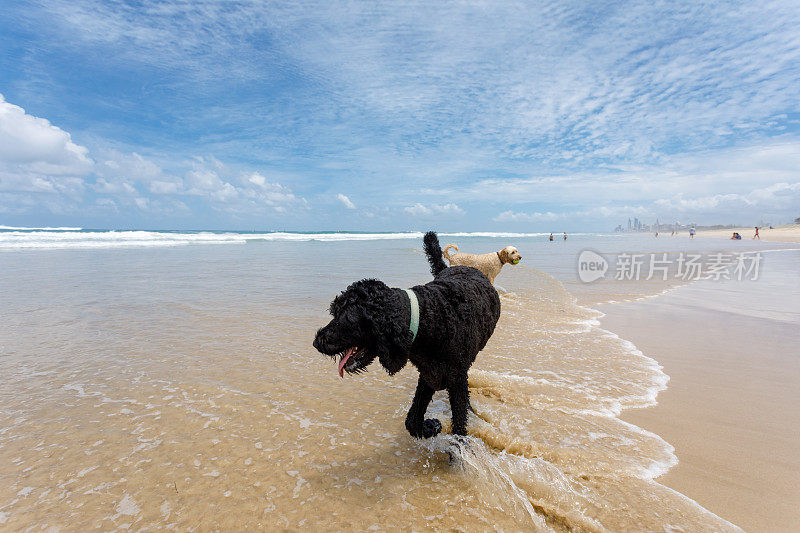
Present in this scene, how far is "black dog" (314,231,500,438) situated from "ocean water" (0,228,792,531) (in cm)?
43

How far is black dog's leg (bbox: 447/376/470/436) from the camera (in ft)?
9.48

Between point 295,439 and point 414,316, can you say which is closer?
point 414,316

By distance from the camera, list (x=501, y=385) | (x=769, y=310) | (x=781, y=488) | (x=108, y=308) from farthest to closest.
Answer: (x=769, y=310) → (x=108, y=308) → (x=501, y=385) → (x=781, y=488)

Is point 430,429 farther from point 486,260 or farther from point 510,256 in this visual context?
point 510,256

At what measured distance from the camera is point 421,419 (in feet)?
9.95

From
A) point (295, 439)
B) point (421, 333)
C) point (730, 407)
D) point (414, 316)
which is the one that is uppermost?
point (414, 316)

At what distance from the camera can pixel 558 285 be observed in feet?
39.5

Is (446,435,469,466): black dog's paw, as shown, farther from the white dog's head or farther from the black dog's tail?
the white dog's head

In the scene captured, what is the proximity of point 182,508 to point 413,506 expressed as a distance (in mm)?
1489

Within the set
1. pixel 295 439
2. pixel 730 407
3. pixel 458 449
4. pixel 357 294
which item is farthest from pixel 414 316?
pixel 730 407

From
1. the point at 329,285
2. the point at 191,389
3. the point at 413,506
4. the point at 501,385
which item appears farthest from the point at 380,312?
the point at 329,285

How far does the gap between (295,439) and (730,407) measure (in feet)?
14.2

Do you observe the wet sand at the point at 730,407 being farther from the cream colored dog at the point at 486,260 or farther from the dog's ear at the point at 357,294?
the dog's ear at the point at 357,294

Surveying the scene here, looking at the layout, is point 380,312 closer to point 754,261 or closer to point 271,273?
point 271,273
